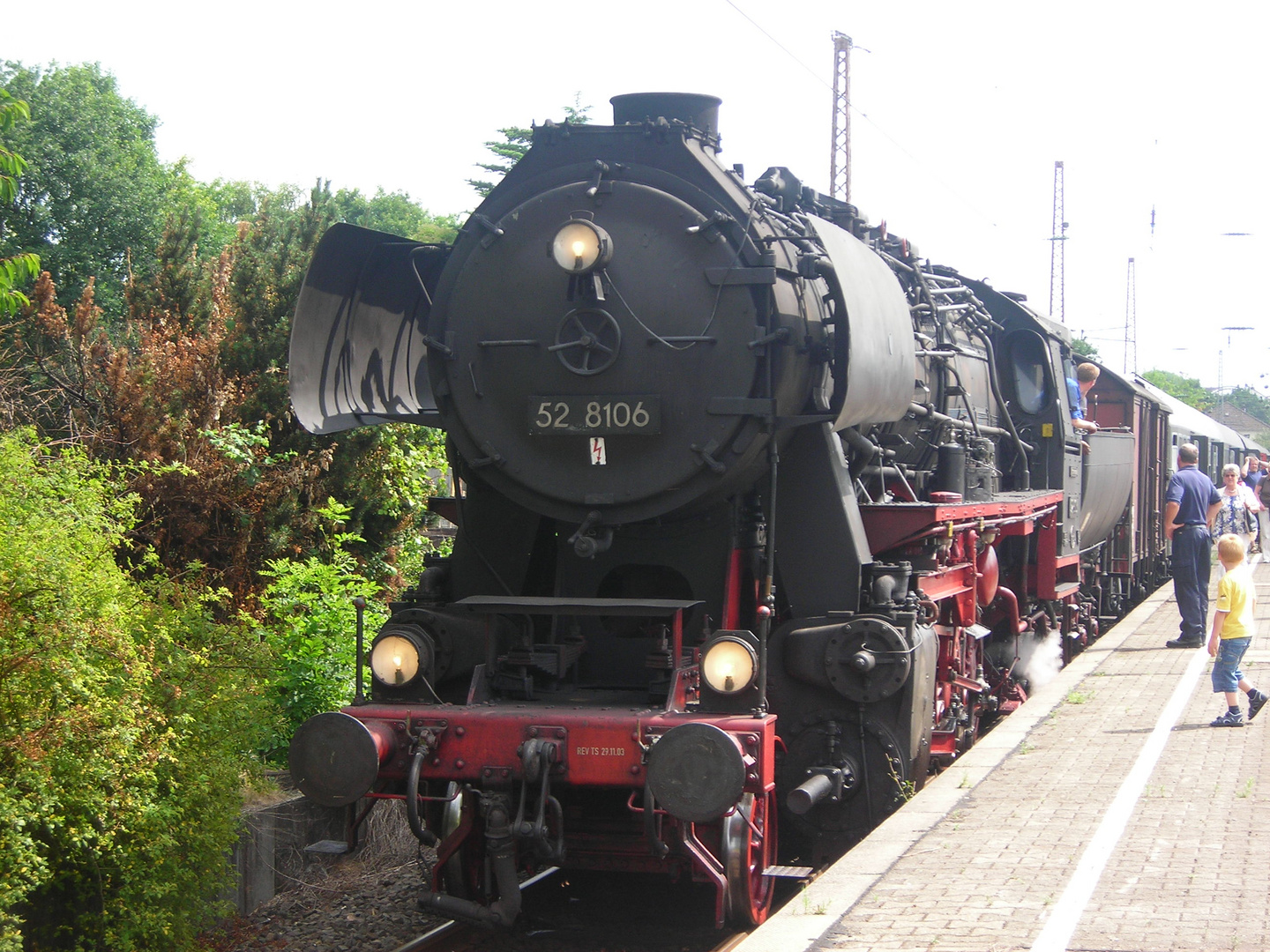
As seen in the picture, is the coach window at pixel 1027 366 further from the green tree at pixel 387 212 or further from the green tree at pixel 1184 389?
the green tree at pixel 1184 389

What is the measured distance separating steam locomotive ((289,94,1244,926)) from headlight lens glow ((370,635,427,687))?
0.01 meters

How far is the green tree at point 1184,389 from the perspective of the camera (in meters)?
77.6

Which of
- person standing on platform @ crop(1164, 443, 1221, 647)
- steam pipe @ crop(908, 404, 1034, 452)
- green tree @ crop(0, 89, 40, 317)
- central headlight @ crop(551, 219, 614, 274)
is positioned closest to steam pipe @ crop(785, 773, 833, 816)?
steam pipe @ crop(908, 404, 1034, 452)

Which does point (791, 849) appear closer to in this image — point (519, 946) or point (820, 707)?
point (820, 707)

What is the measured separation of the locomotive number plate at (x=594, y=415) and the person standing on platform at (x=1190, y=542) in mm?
7128

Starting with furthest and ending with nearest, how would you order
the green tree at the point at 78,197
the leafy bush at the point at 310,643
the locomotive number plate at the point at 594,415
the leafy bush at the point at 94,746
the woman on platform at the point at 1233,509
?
the green tree at the point at 78,197 → the woman on platform at the point at 1233,509 → the leafy bush at the point at 310,643 → the locomotive number plate at the point at 594,415 → the leafy bush at the point at 94,746

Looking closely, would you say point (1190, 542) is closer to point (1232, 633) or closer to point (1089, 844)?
point (1232, 633)

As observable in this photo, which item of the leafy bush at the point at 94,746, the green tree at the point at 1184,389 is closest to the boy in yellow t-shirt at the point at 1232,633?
the leafy bush at the point at 94,746

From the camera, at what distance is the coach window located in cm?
998

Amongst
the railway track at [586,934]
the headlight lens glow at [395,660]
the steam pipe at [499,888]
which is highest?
the headlight lens glow at [395,660]

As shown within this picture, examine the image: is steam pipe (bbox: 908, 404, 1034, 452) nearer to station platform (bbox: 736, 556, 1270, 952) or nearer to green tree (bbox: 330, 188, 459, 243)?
station platform (bbox: 736, 556, 1270, 952)

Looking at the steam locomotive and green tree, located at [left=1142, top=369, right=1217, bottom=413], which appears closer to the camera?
the steam locomotive

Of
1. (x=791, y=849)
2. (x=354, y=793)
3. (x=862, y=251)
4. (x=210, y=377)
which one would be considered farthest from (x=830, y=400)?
(x=210, y=377)

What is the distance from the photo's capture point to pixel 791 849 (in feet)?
19.4
